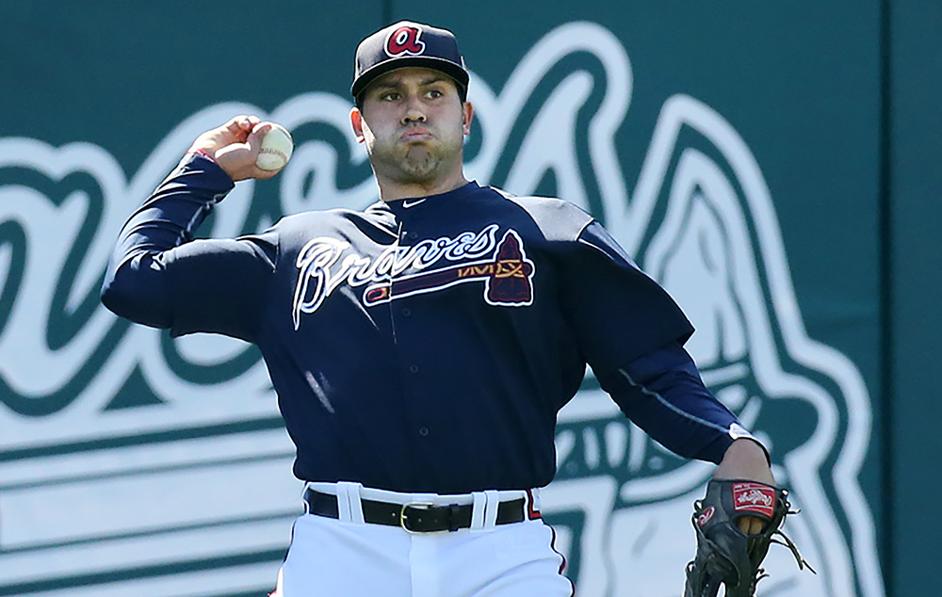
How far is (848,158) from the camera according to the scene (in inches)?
199

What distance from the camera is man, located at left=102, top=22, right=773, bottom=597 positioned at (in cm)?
299

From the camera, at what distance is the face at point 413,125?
321 centimetres

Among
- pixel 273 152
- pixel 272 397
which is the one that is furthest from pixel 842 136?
pixel 273 152

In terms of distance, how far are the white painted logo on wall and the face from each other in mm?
1352

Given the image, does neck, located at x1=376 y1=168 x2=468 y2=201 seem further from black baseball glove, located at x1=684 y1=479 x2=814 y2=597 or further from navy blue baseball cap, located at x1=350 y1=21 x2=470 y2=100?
black baseball glove, located at x1=684 y1=479 x2=814 y2=597

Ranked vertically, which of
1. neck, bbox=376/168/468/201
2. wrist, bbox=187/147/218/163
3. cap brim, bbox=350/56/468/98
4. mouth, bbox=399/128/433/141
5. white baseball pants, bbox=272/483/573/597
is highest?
cap brim, bbox=350/56/468/98

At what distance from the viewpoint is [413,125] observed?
10.6ft

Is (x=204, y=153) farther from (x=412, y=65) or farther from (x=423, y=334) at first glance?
(x=423, y=334)

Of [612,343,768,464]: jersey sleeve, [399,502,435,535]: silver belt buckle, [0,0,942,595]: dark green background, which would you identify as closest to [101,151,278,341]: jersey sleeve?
[399,502,435,535]: silver belt buckle

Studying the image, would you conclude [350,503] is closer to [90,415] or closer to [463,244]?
[463,244]

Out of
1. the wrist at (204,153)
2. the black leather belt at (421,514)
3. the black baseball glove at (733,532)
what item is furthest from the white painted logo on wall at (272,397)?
the black baseball glove at (733,532)

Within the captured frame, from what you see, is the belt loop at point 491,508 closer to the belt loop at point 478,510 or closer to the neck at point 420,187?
the belt loop at point 478,510

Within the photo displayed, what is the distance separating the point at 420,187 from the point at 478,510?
631mm

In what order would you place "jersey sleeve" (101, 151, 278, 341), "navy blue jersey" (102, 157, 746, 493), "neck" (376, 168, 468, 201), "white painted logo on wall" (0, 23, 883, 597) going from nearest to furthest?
"navy blue jersey" (102, 157, 746, 493) < "jersey sleeve" (101, 151, 278, 341) < "neck" (376, 168, 468, 201) < "white painted logo on wall" (0, 23, 883, 597)
